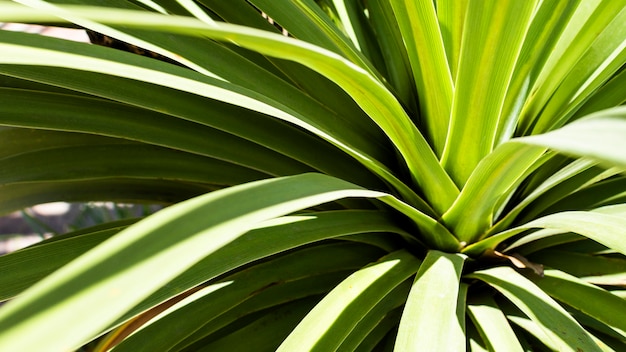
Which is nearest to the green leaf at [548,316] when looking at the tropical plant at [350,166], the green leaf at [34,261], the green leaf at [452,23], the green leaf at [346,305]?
the tropical plant at [350,166]

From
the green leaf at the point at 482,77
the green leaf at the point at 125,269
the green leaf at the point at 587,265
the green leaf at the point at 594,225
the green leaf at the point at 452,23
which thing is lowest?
the green leaf at the point at 125,269

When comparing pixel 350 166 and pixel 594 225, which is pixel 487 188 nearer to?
pixel 594 225

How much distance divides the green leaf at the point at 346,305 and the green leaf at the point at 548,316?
0.11 meters

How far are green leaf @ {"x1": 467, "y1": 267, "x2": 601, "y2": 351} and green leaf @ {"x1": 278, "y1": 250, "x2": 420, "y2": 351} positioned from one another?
0.37 feet

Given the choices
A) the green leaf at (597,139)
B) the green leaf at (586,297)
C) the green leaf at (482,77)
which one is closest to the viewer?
the green leaf at (597,139)

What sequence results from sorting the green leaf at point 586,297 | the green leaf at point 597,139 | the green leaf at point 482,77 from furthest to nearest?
the green leaf at point 586,297 → the green leaf at point 482,77 → the green leaf at point 597,139

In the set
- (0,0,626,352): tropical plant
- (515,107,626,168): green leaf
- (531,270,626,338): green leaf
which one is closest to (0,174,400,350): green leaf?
(0,0,626,352): tropical plant

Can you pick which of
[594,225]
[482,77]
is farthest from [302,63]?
[594,225]

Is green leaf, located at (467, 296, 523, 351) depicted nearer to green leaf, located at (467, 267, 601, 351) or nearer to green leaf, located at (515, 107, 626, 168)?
green leaf, located at (467, 267, 601, 351)

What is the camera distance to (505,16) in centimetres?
49

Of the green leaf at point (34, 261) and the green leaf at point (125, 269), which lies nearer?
the green leaf at point (125, 269)

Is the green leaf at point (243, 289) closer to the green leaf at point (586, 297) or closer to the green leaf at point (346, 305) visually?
the green leaf at point (346, 305)

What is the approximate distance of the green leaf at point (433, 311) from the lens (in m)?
0.50

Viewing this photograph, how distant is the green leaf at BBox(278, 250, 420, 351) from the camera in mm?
546
